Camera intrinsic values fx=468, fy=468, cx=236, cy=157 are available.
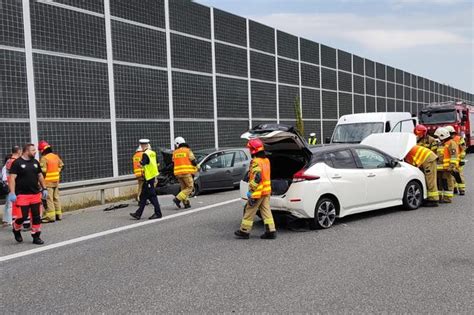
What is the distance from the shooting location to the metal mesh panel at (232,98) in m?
20.5

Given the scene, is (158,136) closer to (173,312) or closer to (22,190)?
(22,190)

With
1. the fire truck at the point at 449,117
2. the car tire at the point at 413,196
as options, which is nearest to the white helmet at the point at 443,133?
the car tire at the point at 413,196

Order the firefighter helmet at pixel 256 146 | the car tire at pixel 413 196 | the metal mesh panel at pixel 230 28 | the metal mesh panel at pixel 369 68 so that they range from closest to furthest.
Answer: the firefighter helmet at pixel 256 146
the car tire at pixel 413 196
the metal mesh panel at pixel 230 28
the metal mesh panel at pixel 369 68

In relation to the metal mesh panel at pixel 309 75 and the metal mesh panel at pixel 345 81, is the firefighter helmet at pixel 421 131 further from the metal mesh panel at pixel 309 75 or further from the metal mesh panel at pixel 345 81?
the metal mesh panel at pixel 345 81

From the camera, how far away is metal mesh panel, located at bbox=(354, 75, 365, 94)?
35312mm

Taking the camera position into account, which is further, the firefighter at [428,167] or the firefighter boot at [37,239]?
the firefighter at [428,167]

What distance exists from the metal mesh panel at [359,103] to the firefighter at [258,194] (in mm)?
28780

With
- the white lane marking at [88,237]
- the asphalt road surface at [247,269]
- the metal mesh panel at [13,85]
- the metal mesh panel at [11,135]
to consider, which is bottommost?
the white lane marking at [88,237]

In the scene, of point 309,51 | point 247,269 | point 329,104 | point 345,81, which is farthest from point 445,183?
point 345,81

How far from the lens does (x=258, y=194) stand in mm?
7832

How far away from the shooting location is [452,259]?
626cm

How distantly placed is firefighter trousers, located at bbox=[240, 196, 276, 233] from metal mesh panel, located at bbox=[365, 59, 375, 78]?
3190 cm

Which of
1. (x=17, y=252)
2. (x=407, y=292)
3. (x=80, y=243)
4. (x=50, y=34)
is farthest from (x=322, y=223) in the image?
(x=50, y=34)

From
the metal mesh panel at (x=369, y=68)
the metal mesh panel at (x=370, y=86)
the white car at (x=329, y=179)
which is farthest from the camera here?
the metal mesh panel at (x=369, y=68)
